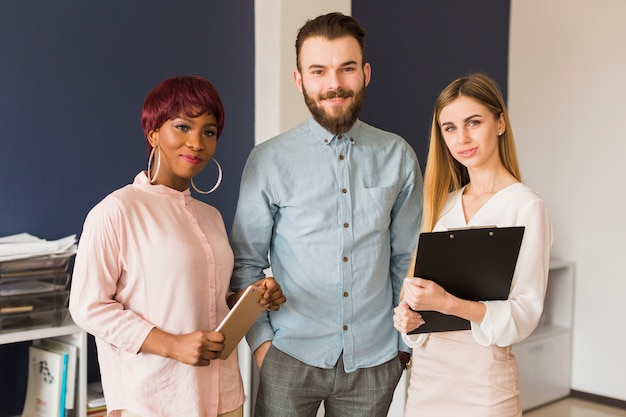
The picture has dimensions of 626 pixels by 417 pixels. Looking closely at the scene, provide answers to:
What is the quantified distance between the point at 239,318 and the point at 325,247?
1.19ft

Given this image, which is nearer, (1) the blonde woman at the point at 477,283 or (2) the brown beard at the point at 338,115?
(1) the blonde woman at the point at 477,283

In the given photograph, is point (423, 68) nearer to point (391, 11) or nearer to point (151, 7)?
point (391, 11)

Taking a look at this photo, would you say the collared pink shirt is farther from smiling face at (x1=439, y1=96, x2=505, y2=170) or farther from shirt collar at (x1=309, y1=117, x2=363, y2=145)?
smiling face at (x1=439, y1=96, x2=505, y2=170)

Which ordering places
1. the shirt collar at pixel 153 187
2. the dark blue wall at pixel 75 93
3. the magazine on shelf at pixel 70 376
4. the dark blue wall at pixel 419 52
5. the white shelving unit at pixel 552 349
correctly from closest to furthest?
the shirt collar at pixel 153 187, the magazine on shelf at pixel 70 376, the dark blue wall at pixel 75 93, the dark blue wall at pixel 419 52, the white shelving unit at pixel 552 349

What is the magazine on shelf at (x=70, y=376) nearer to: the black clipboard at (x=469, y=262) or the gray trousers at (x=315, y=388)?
the gray trousers at (x=315, y=388)

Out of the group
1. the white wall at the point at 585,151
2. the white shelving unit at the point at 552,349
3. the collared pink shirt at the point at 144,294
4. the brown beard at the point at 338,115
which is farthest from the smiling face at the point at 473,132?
the white wall at the point at 585,151

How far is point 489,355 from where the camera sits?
1834mm

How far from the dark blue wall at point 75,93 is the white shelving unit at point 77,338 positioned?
0.32m

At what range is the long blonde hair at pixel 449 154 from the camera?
6.32 ft

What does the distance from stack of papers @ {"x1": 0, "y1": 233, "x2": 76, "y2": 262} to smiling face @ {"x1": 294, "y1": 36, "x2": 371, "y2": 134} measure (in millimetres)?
1063

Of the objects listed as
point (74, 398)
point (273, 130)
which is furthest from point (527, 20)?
point (74, 398)

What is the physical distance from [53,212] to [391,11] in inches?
83.1

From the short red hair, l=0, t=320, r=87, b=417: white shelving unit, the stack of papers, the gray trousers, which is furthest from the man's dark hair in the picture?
l=0, t=320, r=87, b=417: white shelving unit

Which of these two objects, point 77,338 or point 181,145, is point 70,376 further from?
point 181,145
